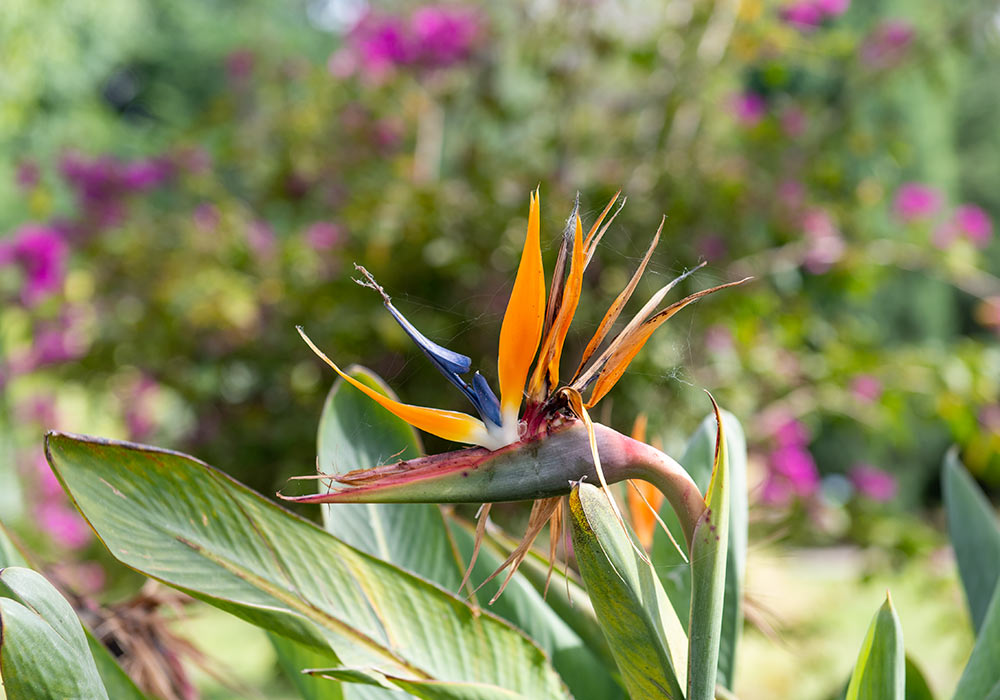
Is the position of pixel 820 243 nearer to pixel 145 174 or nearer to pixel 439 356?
pixel 145 174

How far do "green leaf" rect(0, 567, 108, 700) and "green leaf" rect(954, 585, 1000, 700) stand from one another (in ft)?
1.44

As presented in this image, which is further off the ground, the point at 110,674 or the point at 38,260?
the point at 110,674

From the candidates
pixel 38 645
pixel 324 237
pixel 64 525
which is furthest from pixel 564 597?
pixel 64 525

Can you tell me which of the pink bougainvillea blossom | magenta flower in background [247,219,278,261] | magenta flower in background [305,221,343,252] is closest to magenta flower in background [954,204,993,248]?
the pink bougainvillea blossom

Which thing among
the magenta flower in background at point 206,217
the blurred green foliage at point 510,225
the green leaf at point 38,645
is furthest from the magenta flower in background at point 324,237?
the green leaf at point 38,645

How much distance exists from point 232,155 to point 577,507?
2.22 meters

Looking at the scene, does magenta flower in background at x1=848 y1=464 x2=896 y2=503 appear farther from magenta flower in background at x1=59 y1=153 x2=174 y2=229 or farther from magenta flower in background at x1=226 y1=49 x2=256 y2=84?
magenta flower in background at x1=226 y1=49 x2=256 y2=84

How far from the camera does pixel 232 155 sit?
2.34 meters

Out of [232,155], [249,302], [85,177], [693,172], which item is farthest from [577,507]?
[85,177]

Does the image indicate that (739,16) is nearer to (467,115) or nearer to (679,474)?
(467,115)

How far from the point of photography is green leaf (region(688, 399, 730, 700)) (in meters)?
0.35

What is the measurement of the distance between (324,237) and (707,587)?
1.88 meters

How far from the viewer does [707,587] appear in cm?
36

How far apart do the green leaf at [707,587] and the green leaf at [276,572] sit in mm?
119
